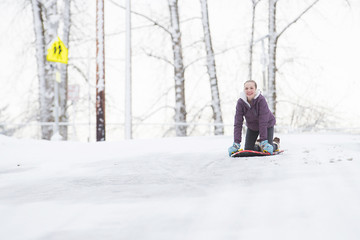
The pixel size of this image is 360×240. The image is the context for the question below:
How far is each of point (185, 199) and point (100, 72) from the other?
8.89 meters

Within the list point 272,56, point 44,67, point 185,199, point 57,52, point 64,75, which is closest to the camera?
point 185,199

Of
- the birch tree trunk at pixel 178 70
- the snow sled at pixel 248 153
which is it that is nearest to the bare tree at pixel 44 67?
the birch tree trunk at pixel 178 70

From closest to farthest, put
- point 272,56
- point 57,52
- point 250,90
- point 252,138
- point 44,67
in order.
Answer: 1. point 250,90
2. point 252,138
3. point 57,52
4. point 44,67
5. point 272,56

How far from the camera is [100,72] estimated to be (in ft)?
36.8

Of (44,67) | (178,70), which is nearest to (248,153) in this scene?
(178,70)

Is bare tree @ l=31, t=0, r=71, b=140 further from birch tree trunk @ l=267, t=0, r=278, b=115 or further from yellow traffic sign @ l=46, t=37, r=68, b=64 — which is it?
birch tree trunk @ l=267, t=0, r=278, b=115

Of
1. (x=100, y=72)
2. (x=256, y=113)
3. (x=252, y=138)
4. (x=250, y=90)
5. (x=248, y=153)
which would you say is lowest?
(x=248, y=153)

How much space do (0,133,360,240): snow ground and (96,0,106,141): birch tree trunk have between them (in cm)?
619

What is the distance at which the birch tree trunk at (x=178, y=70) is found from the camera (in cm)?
1438

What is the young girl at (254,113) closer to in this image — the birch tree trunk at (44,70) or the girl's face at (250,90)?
the girl's face at (250,90)

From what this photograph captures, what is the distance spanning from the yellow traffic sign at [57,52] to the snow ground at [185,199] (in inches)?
255

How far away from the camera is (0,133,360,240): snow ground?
2.21m

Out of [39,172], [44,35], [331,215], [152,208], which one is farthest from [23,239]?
[44,35]

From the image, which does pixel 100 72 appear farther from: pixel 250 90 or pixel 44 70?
pixel 250 90
